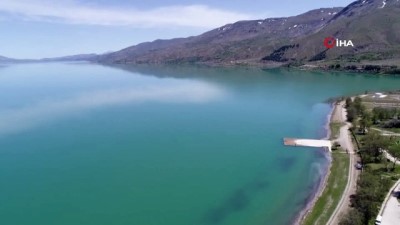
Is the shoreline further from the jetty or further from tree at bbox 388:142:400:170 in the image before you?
tree at bbox 388:142:400:170

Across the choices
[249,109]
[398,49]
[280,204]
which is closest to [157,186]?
[280,204]

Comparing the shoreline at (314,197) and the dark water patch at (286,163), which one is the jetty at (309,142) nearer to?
the shoreline at (314,197)

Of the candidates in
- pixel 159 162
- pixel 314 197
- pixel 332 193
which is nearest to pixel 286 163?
pixel 314 197

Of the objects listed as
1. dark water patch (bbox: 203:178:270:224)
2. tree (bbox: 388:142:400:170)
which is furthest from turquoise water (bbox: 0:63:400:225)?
tree (bbox: 388:142:400:170)

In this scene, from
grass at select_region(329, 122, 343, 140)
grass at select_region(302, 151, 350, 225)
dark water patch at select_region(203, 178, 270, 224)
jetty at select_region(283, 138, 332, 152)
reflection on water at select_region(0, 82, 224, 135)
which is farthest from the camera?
reflection on water at select_region(0, 82, 224, 135)

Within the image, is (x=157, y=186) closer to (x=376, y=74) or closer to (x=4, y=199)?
(x=4, y=199)

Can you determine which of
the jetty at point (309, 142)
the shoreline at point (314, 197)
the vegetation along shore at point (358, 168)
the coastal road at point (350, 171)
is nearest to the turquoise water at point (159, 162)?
the shoreline at point (314, 197)

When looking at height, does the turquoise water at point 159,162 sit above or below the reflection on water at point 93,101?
below
